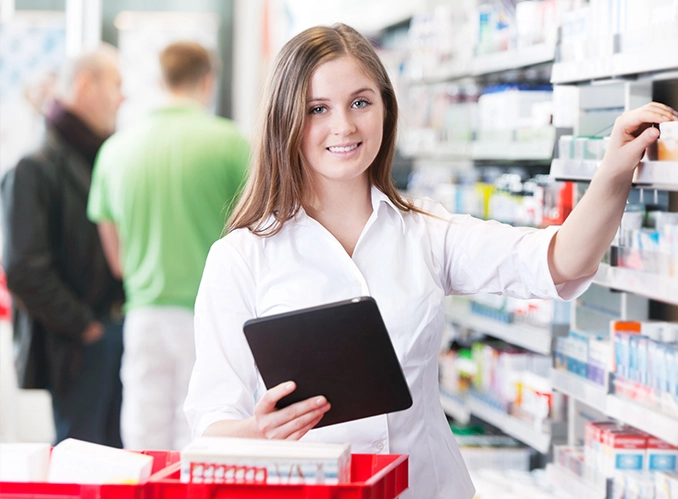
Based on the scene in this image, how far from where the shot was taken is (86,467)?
5.29 feet

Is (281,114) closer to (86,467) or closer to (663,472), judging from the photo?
(86,467)

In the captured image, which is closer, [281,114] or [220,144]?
[281,114]

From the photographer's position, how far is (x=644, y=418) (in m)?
2.46

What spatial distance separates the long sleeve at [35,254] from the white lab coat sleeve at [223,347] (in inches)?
118

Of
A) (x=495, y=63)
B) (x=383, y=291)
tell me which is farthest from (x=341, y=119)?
(x=495, y=63)

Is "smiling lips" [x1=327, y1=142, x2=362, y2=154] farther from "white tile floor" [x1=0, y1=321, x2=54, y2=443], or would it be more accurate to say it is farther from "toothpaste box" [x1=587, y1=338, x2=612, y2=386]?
"white tile floor" [x1=0, y1=321, x2=54, y2=443]

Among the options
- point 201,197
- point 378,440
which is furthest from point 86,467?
point 201,197

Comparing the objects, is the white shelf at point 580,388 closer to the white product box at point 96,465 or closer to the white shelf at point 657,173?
the white shelf at point 657,173

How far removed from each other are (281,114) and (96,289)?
10.9 feet

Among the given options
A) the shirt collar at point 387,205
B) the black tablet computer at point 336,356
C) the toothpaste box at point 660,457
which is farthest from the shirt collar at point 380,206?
the toothpaste box at point 660,457

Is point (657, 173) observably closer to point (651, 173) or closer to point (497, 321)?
point (651, 173)

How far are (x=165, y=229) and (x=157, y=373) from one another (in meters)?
0.69

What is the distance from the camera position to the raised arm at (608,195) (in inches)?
78.6

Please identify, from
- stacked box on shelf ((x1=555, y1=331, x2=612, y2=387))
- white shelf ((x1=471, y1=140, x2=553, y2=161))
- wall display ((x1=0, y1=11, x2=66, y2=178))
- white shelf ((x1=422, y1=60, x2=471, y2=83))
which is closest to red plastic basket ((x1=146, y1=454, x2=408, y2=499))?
stacked box on shelf ((x1=555, y1=331, x2=612, y2=387))
